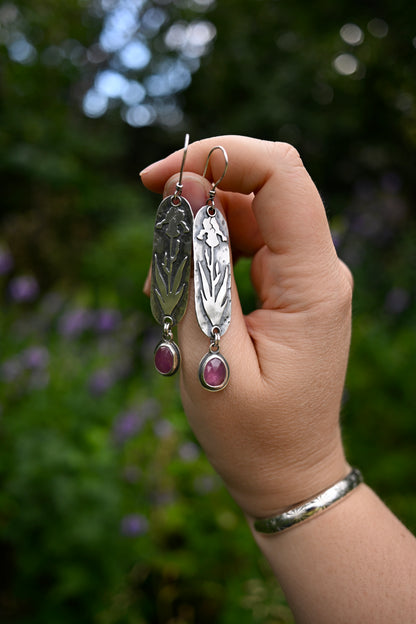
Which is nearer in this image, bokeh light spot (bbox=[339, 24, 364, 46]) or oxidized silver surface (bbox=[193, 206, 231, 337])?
oxidized silver surface (bbox=[193, 206, 231, 337])

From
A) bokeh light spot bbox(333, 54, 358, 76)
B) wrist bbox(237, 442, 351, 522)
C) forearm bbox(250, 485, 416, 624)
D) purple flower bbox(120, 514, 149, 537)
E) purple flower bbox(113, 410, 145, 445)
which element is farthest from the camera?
bokeh light spot bbox(333, 54, 358, 76)

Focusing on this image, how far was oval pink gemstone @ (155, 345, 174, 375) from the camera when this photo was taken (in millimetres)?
865

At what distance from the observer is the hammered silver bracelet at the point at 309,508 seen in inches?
34.3

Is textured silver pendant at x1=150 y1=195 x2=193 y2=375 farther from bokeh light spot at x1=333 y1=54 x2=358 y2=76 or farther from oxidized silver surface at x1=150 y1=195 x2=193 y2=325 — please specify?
bokeh light spot at x1=333 y1=54 x2=358 y2=76

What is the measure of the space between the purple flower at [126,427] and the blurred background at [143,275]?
0.7 inches

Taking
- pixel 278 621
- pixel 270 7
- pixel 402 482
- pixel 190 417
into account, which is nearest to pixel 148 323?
pixel 402 482

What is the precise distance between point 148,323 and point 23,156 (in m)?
3.69

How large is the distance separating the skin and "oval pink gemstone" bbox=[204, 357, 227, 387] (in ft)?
0.09

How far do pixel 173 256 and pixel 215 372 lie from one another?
0.21 meters

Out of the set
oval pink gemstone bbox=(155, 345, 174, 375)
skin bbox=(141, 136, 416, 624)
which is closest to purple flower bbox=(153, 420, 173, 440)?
skin bbox=(141, 136, 416, 624)

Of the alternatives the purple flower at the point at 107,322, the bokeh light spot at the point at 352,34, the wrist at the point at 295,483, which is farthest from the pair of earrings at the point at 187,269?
the bokeh light spot at the point at 352,34

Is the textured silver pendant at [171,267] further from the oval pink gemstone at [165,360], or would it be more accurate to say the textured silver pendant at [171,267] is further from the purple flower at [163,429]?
the purple flower at [163,429]

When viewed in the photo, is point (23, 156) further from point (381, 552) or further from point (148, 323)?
point (381, 552)

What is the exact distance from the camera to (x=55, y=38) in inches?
284
